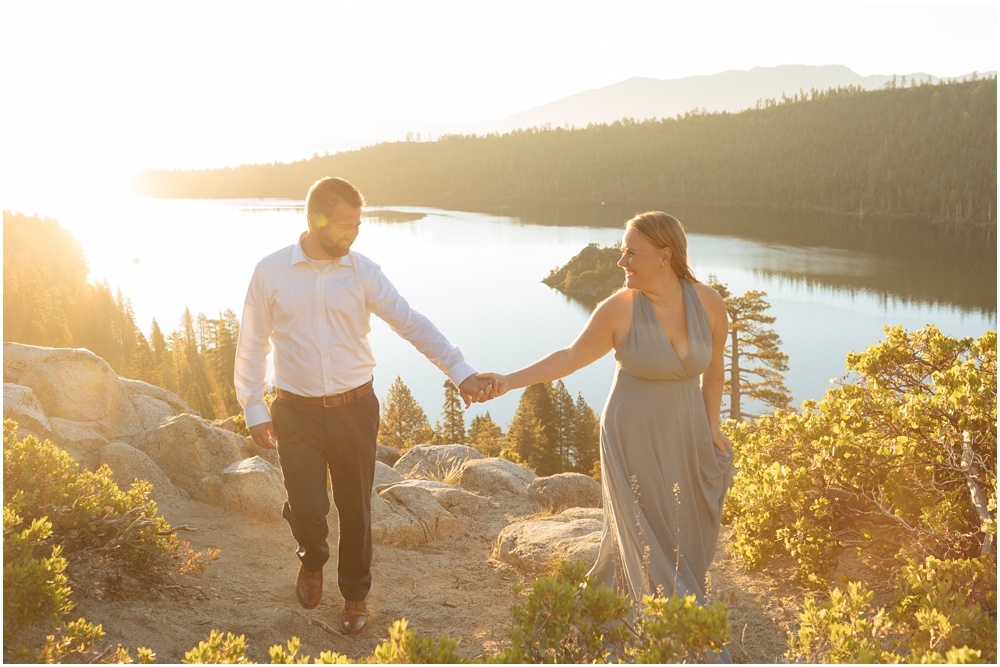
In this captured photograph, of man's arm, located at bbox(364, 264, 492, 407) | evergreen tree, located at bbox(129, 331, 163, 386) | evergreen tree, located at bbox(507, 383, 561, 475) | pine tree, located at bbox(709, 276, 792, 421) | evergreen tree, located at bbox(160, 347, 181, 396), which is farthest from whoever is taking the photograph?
evergreen tree, located at bbox(160, 347, 181, 396)

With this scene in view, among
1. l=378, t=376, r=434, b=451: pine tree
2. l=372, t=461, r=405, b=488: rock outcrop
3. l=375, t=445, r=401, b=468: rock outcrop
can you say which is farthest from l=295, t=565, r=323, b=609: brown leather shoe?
l=378, t=376, r=434, b=451: pine tree

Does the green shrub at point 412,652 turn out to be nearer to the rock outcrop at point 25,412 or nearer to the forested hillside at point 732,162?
the rock outcrop at point 25,412

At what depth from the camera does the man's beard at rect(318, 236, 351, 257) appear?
3887mm

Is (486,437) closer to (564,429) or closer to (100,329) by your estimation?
(564,429)

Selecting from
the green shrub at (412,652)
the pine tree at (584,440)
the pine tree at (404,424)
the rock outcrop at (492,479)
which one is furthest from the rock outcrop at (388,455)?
the pine tree at (584,440)

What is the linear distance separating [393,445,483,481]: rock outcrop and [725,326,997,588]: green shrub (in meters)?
5.35

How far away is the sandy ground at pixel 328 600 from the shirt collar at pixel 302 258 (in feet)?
7.21

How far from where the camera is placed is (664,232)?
12.5 feet

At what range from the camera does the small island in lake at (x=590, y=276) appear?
78.6 meters

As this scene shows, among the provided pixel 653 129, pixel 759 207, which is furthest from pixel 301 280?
pixel 653 129

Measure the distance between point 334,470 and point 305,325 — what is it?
0.88 metres

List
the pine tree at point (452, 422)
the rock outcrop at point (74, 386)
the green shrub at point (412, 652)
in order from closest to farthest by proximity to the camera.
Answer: the green shrub at point (412, 652)
the rock outcrop at point (74, 386)
the pine tree at point (452, 422)

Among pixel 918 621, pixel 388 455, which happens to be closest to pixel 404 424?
pixel 388 455

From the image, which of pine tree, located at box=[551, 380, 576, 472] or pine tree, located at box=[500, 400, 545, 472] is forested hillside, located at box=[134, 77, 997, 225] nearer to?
pine tree, located at box=[551, 380, 576, 472]
